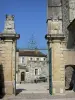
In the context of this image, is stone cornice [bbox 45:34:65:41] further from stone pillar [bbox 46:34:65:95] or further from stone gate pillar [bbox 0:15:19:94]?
stone gate pillar [bbox 0:15:19:94]

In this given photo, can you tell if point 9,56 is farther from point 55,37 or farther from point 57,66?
point 55,37

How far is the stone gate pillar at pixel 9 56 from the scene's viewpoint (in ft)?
63.0

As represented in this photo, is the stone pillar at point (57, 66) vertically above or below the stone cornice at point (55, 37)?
below

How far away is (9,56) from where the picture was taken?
1953 cm

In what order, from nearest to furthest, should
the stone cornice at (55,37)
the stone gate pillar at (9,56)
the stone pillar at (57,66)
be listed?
1. the stone gate pillar at (9,56)
2. the stone pillar at (57,66)
3. the stone cornice at (55,37)

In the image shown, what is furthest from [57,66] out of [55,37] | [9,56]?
[9,56]

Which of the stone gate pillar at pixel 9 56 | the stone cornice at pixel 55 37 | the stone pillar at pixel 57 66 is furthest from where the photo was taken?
the stone cornice at pixel 55 37

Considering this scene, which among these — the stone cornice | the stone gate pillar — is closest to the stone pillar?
the stone cornice

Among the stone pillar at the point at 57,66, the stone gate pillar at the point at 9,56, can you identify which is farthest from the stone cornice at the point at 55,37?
the stone gate pillar at the point at 9,56

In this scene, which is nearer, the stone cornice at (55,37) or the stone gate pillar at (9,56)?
the stone gate pillar at (9,56)

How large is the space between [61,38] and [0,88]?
5508mm

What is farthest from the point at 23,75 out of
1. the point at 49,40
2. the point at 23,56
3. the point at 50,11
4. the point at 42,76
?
the point at 49,40

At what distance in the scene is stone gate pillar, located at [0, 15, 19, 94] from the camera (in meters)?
19.2

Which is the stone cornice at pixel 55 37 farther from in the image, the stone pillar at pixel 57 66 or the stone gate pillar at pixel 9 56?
the stone gate pillar at pixel 9 56
